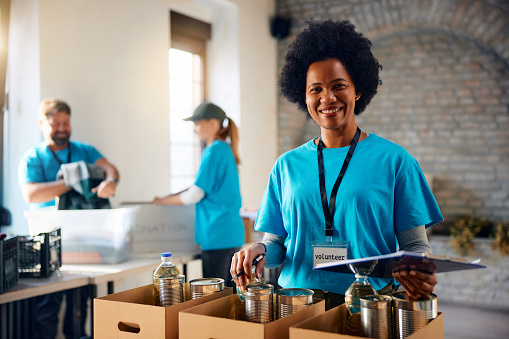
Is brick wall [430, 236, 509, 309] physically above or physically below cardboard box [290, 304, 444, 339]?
below

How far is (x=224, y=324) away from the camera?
3.10 ft

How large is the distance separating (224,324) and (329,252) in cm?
41

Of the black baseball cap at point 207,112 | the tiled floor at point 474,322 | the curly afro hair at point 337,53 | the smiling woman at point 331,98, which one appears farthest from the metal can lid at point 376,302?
the tiled floor at point 474,322

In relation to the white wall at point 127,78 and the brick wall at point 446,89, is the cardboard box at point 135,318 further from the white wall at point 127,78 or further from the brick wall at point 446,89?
the brick wall at point 446,89

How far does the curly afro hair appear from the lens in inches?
54.8

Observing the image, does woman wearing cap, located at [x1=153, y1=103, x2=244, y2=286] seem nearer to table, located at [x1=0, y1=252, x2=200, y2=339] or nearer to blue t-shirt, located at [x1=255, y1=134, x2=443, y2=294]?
table, located at [x1=0, y1=252, x2=200, y2=339]

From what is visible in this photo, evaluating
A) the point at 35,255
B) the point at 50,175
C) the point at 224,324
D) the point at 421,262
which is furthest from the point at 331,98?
the point at 50,175

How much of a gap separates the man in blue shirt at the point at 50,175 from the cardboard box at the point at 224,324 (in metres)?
1.74

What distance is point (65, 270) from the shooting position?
2494 mm

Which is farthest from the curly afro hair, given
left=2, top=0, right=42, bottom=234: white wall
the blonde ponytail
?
left=2, top=0, right=42, bottom=234: white wall

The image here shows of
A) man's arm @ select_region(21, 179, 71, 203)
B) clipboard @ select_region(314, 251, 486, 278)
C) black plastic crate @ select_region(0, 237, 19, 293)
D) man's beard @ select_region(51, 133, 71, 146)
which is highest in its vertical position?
man's beard @ select_region(51, 133, 71, 146)

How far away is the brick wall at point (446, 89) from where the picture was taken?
15.6 feet

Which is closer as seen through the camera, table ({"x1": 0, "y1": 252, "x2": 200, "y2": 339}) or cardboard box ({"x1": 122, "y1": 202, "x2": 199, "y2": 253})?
table ({"x1": 0, "y1": 252, "x2": 200, "y2": 339})

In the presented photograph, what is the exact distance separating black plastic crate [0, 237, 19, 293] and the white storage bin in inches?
17.0
